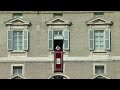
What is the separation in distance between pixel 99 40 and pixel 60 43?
7.39 ft

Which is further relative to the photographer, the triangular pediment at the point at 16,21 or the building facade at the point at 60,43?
the triangular pediment at the point at 16,21

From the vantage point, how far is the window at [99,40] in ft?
91.5

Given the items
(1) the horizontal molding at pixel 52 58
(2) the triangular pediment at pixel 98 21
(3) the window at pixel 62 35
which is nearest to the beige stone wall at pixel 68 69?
(1) the horizontal molding at pixel 52 58

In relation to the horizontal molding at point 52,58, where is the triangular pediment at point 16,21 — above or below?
above

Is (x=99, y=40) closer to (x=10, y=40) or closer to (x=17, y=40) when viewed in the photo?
(x=17, y=40)

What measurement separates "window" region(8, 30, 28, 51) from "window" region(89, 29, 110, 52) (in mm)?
3689

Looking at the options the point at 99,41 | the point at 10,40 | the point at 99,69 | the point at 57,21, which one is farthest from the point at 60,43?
the point at 10,40

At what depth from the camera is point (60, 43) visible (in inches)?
1123

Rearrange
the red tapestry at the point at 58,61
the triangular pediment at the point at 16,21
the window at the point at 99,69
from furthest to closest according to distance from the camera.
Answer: the triangular pediment at the point at 16,21 → the red tapestry at the point at 58,61 → the window at the point at 99,69

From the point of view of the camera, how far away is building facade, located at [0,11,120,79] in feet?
89.8

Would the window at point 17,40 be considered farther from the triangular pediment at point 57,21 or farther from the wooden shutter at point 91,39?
the wooden shutter at point 91,39
